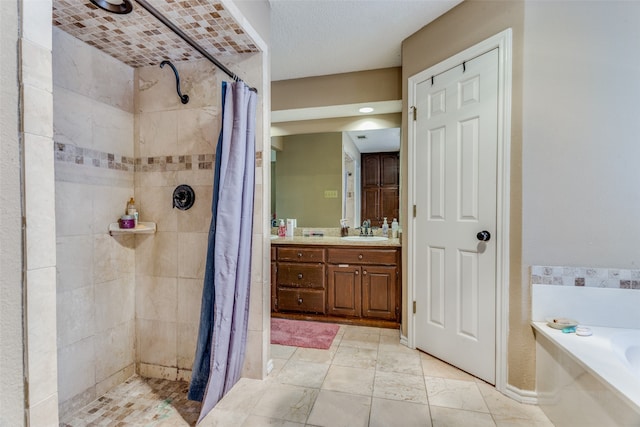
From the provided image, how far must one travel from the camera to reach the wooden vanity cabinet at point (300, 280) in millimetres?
2963

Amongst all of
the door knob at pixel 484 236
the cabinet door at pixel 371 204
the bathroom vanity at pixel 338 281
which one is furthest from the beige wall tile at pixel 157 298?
the cabinet door at pixel 371 204

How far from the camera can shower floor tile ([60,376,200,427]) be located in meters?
1.64

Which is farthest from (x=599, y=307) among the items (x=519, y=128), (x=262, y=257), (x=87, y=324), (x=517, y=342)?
(x=87, y=324)

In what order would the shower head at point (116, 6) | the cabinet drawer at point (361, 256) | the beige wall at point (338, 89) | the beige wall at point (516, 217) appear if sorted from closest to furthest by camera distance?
the shower head at point (116, 6)
the beige wall at point (516, 217)
the cabinet drawer at point (361, 256)
the beige wall at point (338, 89)

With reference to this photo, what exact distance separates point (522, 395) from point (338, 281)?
160 centimetres

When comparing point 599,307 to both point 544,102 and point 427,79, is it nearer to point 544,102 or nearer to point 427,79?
point 544,102

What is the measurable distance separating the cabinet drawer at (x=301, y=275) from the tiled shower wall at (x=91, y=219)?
1335 mm

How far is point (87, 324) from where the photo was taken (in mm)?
1801

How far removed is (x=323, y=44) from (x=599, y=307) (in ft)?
8.53

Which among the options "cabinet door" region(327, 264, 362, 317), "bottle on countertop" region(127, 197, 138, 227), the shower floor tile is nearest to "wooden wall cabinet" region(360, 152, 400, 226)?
"cabinet door" region(327, 264, 362, 317)

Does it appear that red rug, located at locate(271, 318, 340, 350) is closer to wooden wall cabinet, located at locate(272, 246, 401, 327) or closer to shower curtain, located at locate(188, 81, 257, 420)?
wooden wall cabinet, located at locate(272, 246, 401, 327)

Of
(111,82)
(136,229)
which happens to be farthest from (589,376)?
(111,82)

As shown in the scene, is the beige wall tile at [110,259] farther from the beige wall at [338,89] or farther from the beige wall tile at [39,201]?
the beige wall at [338,89]

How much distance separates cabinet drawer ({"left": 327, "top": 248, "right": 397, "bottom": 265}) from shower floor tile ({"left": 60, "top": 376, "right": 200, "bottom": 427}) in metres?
1.56
